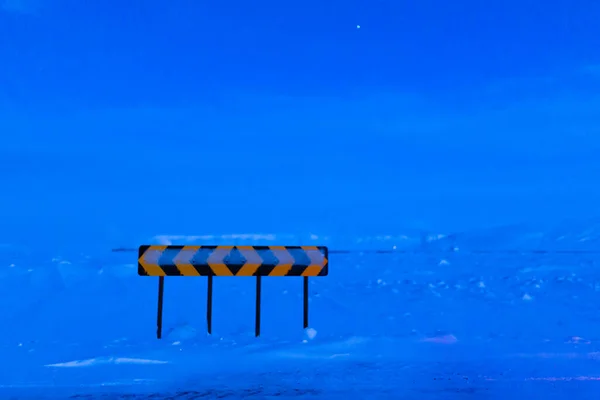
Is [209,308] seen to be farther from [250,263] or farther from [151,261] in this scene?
[151,261]

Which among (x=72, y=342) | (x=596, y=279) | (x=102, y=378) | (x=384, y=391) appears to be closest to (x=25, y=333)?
(x=72, y=342)

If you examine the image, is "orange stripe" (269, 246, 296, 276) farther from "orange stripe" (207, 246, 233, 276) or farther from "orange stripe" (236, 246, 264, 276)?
"orange stripe" (207, 246, 233, 276)

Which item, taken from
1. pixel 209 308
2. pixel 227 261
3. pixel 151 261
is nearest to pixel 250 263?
pixel 227 261

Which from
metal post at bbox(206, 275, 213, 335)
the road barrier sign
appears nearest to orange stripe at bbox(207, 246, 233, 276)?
the road barrier sign

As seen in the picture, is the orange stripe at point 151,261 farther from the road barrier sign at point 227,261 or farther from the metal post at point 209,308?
the metal post at point 209,308

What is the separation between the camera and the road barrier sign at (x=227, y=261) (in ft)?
33.4

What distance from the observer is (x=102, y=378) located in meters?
8.10

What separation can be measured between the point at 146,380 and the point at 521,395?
3.40 m

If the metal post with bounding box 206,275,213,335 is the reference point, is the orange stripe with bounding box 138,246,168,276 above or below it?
above

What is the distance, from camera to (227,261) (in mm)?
10203

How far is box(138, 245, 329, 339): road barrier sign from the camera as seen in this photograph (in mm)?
10180

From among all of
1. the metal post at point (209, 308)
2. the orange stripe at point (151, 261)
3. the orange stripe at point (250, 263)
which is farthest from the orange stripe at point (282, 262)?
the orange stripe at point (151, 261)

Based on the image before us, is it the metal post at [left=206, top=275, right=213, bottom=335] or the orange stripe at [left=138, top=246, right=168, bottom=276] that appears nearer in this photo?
the orange stripe at [left=138, top=246, right=168, bottom=276]

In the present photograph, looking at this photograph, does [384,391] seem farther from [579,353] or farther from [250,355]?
[579,353]
